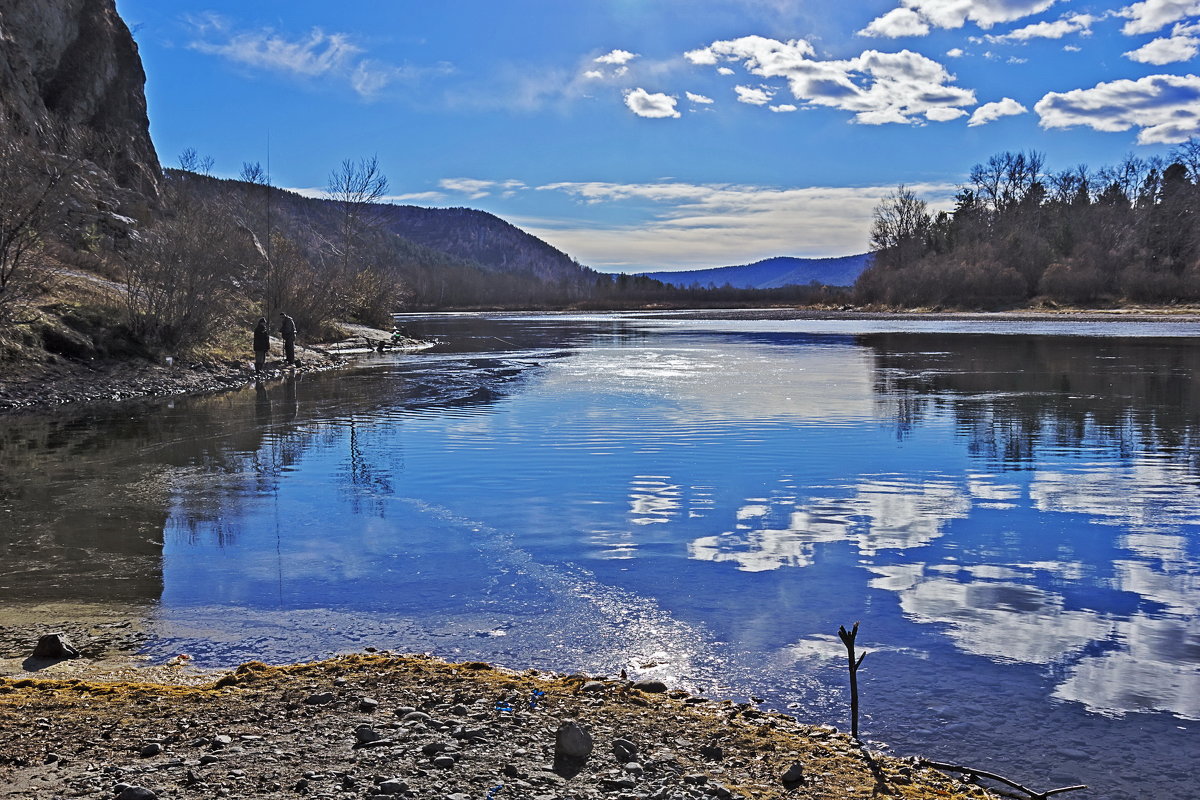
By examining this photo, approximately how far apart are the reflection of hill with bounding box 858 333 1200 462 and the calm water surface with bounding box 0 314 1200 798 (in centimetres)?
19

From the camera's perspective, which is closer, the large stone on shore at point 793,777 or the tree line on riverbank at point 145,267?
the large stone on shore at point 793,777

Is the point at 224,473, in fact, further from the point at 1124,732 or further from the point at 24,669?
the point at 1124,732

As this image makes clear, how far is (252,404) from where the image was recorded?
2295cm

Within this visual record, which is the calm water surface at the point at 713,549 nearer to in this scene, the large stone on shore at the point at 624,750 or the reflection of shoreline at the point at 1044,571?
the reflection of shoreline at the point at 1044,571

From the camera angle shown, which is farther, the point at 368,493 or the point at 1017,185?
the point at 1017,185

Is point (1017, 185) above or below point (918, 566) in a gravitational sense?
above

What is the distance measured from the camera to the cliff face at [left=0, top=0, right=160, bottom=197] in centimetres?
4488

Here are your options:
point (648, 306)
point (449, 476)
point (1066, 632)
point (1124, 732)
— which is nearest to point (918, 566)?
point (1066, 632)

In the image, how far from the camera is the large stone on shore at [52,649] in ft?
20.5

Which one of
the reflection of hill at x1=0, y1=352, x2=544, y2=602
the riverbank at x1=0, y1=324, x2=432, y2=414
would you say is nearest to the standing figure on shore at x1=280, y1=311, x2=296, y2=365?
the riverbank at x1=0, y1=324, x2=432, y2=414

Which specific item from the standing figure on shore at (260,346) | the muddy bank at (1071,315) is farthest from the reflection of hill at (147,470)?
the muddy bank at (1071,315)

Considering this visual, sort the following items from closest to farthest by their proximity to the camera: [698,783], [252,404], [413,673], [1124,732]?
1. [698,783]
2. [1124,732]
3. [413,673]
4. [252,404]

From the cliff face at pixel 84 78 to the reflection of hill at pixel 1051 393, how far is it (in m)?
38.4

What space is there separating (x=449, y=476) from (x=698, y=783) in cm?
926
